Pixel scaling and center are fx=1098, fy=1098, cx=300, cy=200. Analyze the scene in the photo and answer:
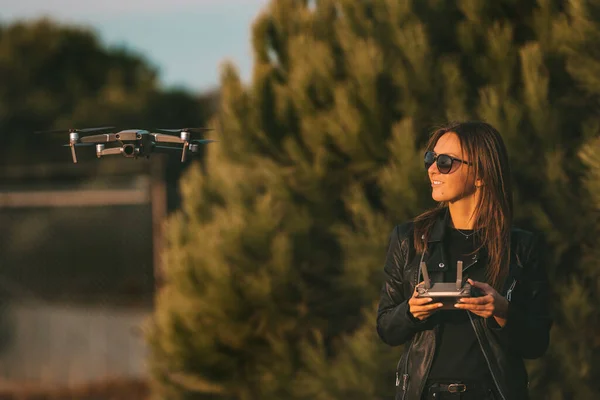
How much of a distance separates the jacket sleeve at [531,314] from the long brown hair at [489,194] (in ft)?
0.38

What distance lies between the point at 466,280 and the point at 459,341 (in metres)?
0.27

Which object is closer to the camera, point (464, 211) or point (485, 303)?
point (485, 303)

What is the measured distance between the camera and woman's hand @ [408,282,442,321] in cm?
385

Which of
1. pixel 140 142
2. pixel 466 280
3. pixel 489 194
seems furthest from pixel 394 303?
pixel 140 142

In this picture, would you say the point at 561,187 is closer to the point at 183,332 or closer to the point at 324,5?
the point at 324,5

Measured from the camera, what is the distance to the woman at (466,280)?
4.00 metres

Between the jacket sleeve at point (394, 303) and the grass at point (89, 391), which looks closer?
the jacket sleeve at point (394, 303)

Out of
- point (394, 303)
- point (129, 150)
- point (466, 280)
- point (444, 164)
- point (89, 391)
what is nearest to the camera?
point (129, 150)

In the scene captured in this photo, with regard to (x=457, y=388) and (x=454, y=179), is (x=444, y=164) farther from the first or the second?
(x=457, y=388)

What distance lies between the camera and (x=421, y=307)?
3875mm

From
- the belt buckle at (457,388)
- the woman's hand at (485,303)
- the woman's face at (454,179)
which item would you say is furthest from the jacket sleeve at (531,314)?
the woman's face at (454,179)

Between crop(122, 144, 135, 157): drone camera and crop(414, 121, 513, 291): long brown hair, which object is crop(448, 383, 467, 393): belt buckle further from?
crop(122, 144, 135, 157): drone camera

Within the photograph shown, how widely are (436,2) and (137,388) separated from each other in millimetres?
6433

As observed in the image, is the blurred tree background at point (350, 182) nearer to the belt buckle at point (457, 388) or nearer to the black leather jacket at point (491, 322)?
the black leather jacket at point (491, 322)
